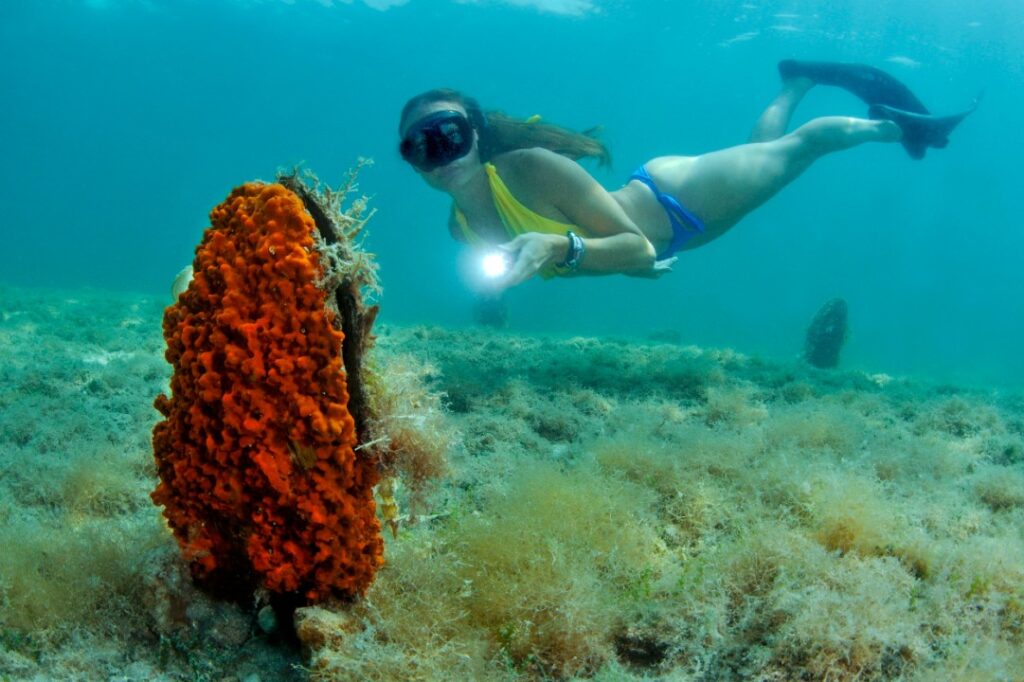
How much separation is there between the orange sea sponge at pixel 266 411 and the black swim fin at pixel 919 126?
9.44 m

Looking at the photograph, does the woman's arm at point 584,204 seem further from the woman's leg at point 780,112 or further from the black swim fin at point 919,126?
the black swim fin at point 919,126

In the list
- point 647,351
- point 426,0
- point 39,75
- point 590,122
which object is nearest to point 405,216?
point 590,122

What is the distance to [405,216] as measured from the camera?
4513 inches

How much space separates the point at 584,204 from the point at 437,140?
6.21 ft

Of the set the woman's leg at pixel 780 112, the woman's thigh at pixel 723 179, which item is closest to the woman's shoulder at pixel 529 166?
the woman's thigh at pixel 723 179

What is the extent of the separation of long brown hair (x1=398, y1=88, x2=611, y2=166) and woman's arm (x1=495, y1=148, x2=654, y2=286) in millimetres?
172

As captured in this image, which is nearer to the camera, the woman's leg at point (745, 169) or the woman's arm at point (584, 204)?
the woman's arm at point (584, 204)

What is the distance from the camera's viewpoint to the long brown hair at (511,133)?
411cm

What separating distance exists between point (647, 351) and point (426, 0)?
40.5 m

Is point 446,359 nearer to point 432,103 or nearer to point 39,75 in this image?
point 432,103

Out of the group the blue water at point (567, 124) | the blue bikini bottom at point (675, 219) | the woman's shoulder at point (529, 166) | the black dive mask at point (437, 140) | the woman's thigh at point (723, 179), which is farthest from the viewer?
the blue water at point (567, 124)

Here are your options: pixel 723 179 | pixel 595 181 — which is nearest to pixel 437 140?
pixel 595 181

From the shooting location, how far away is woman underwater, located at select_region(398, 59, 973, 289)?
161 inches

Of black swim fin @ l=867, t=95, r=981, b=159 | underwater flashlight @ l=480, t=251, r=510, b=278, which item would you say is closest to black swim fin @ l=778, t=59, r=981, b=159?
black swim fin @ l=867, t=95, r=981, b=159
